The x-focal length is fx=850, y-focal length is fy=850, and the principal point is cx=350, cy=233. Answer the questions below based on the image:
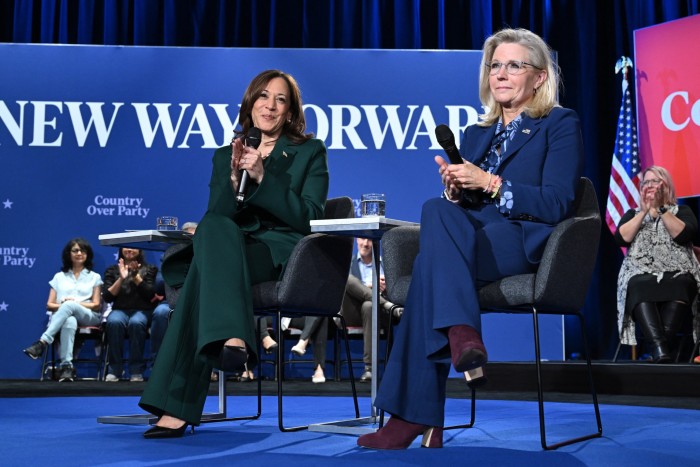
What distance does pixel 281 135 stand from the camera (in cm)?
302

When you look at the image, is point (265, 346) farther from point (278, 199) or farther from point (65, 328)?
point (278, 199)

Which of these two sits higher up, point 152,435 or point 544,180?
point 544,180

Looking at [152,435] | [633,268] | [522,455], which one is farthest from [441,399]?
[633,268]

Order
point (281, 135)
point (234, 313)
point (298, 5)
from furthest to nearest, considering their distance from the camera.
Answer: point (298, 5) < point (281, 135) < point (234, 313)

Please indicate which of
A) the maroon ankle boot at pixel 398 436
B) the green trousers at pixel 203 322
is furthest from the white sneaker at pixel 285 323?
the maroon ankle boot at pixel 398 436

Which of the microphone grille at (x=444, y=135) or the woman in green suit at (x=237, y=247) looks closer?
the microphone grille at (x=444, y=135)

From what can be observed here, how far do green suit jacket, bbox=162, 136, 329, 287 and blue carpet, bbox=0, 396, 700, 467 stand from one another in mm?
573

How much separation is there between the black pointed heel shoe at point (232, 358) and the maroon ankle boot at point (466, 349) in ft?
1.93

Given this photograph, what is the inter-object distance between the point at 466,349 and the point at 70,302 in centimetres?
457

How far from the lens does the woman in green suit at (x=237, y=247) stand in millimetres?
2312

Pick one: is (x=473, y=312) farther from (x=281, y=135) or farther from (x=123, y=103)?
(x=123, y=103)

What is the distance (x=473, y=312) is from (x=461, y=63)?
456 cm

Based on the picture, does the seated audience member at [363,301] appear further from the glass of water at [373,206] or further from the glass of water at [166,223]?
the glass of water at [373,206]

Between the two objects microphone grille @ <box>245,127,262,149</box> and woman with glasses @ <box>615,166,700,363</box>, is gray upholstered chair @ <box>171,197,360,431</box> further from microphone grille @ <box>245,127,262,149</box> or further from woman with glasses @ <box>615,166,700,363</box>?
woman with glasses @ <box>615,166,700,363</box>
